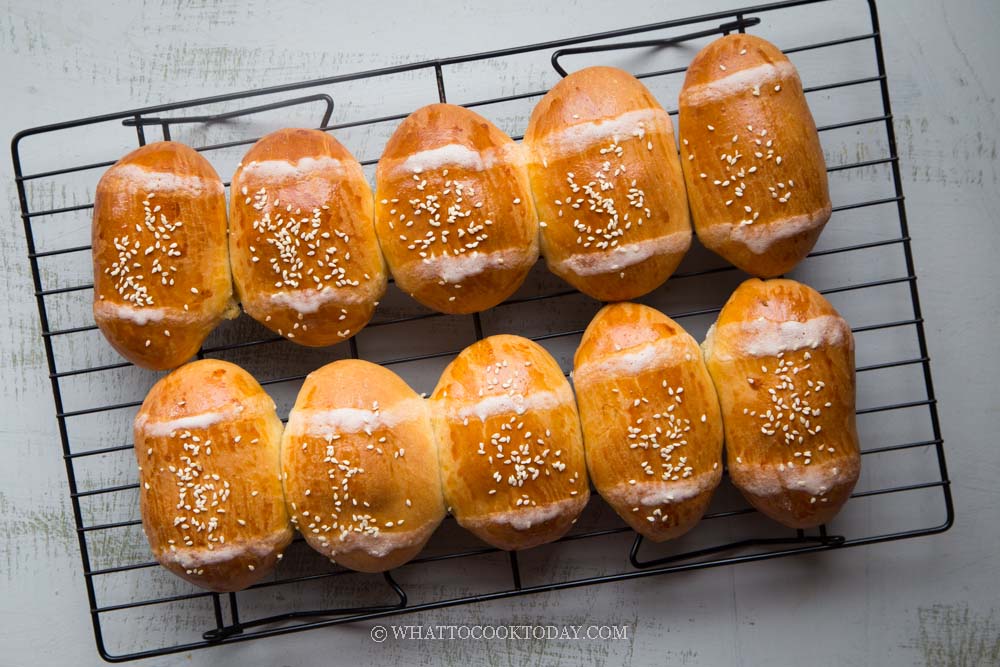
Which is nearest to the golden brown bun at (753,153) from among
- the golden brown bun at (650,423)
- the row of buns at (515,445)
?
the row of buns at (515,445)

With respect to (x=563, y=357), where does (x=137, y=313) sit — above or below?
above

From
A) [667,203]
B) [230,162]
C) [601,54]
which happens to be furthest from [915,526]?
[230,162]

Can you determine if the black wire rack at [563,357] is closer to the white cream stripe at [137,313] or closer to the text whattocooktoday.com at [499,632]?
the text whattocooktoday.com at [499,632]

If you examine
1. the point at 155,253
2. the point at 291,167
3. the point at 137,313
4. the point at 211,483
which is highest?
the point at 291,167

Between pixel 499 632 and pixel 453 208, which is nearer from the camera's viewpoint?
pixel 453 208

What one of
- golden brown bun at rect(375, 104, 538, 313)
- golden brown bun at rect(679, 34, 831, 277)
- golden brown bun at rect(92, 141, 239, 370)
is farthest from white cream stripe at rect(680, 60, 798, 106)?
golden brown bun at rect(92, 141, 239, 370)

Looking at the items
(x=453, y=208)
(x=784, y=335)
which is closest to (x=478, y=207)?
(x=453, y=208)

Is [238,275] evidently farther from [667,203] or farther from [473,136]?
[667,203]

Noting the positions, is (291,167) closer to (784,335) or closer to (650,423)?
(650,423)
